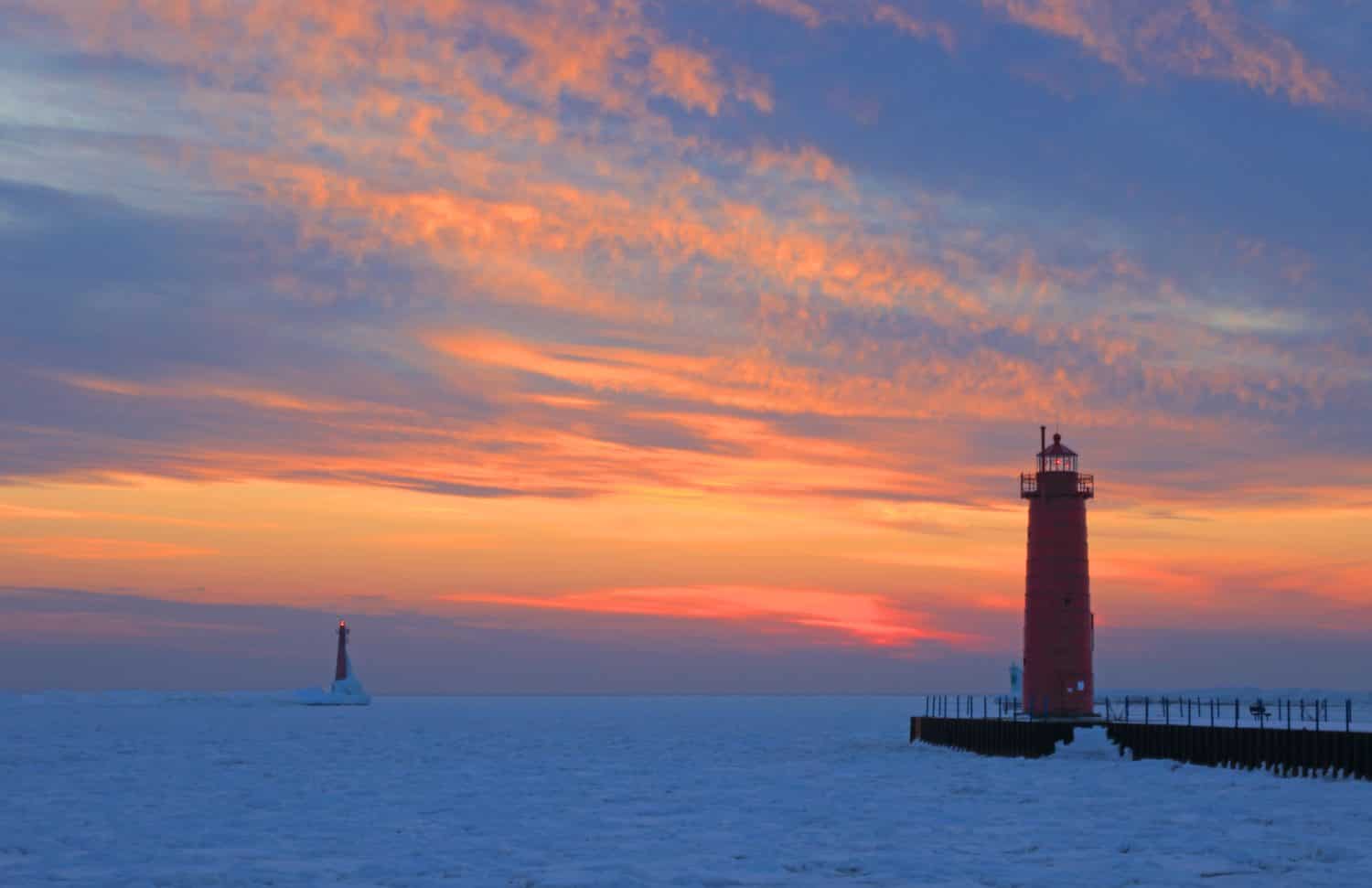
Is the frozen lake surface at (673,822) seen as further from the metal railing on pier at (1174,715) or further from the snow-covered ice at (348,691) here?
the snow-covered ice at (348,691)

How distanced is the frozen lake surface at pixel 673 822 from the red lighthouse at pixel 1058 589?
227cm

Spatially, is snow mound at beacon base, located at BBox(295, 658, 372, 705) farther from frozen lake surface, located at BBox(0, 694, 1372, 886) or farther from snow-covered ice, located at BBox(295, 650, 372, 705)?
frozen lake surface, located at BBox(0, 694, 1372, 886)

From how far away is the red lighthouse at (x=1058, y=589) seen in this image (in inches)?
2098

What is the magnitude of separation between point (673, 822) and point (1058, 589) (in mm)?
24938

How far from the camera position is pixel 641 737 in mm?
88812

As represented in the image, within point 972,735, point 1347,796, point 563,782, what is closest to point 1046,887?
point 1347,796

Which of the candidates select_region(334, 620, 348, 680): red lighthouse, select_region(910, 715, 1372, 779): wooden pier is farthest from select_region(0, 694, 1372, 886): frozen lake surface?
select_region(334, 620, 348, 680): red lighthouse

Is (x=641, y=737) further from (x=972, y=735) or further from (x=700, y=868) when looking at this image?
(x=700, y=868)

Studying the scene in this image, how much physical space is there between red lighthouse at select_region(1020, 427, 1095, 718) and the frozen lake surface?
7.43ft

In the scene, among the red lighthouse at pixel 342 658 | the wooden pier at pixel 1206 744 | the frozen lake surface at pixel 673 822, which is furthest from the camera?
the red lighthouse at pixel 342 658

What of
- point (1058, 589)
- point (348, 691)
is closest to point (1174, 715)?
point (1058, 589)

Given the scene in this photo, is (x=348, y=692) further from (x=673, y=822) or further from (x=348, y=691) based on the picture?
(x=673, y=822)

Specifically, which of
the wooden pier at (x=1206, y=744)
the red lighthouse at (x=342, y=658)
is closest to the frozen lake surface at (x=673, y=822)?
the wooden pier at (x=1206, y=744)

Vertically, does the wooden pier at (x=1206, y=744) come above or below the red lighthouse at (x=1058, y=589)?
below
